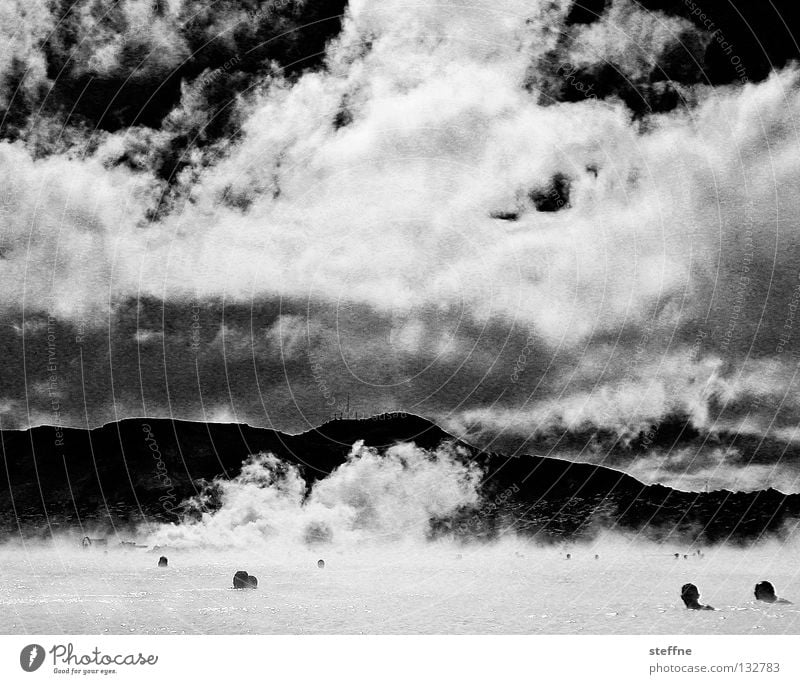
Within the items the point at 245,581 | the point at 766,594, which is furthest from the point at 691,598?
the point at 245,581

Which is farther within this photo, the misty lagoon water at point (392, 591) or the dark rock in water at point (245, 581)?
the dark rock in water at point (245, 581)

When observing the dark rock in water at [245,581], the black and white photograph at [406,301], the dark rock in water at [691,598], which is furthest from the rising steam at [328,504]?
the dark rock in water at [691,598]

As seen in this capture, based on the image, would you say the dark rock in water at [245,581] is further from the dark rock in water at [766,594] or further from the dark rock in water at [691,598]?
the dark rock in water at [766,594]

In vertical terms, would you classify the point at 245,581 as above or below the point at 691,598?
above

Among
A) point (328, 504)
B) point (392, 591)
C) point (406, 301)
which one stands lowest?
point (392, 591)

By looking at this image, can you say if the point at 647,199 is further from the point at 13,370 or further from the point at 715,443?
the point at 13,370

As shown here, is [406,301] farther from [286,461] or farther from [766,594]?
[766,594]
